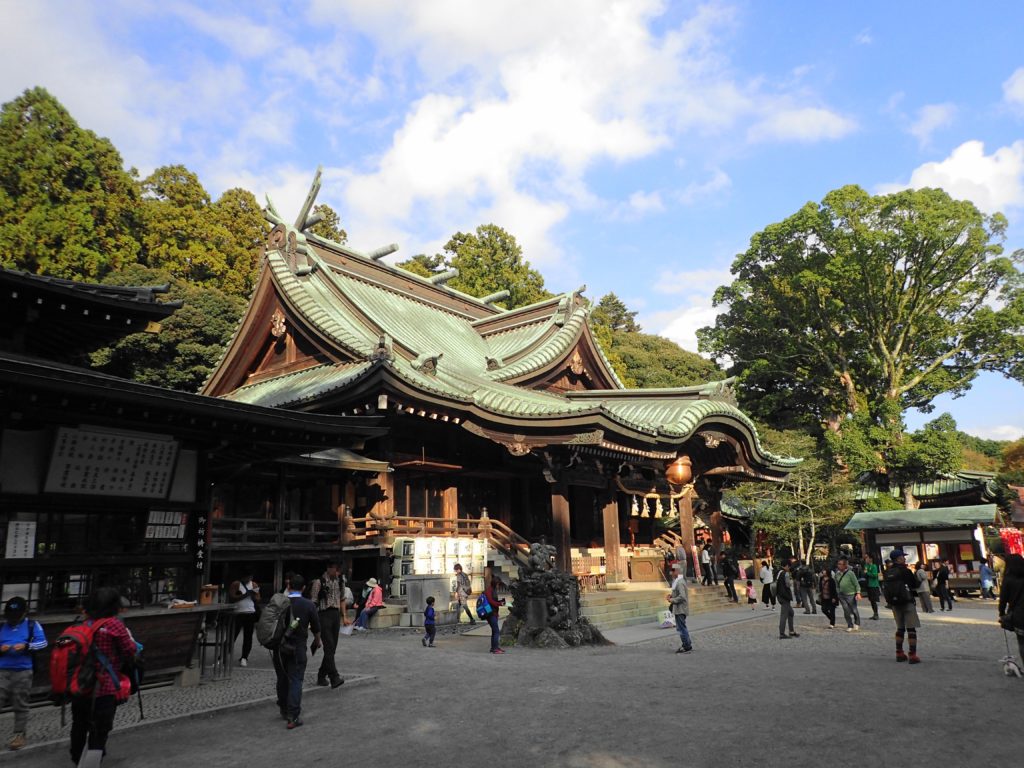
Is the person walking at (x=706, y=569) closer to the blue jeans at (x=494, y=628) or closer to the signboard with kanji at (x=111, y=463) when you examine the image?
the blue jeans at (x=494, y=628)

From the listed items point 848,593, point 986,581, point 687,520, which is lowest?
point 986,581

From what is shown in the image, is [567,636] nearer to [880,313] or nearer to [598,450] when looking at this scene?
[598,450]

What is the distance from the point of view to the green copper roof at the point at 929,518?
2734 centimetres

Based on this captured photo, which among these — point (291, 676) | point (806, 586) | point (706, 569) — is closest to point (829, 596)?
point (806, 586)

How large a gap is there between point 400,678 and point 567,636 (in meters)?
5.04

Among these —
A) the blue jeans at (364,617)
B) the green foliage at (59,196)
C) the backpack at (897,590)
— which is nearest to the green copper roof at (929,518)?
the backpack at (897,590)

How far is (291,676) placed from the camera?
8.72 metres

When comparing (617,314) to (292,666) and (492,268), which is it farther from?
(292,666)

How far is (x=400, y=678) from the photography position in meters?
11.6

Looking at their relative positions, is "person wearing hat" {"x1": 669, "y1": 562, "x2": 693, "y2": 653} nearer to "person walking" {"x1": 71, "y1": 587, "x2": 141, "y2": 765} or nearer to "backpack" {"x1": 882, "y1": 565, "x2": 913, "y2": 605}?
"backpack" {"x1": 882, "y1": 565, "x2": 913, "y2": 605}

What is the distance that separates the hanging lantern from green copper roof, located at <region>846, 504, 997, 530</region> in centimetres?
895

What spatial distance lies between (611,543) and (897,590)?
16298 millimetres

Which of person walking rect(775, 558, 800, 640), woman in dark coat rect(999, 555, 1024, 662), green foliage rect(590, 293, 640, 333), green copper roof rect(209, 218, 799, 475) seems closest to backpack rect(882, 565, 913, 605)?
woman in dark coat rect(999, 555, 1024, 662)

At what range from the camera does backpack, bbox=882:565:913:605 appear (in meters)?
11.4
